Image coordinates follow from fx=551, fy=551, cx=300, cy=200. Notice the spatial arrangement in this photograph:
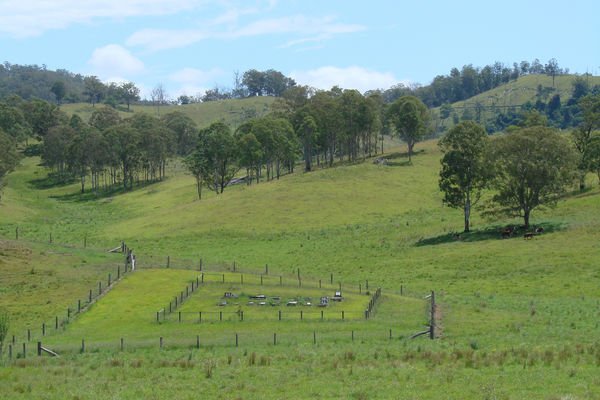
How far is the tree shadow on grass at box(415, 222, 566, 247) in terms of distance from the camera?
7112 centimetres

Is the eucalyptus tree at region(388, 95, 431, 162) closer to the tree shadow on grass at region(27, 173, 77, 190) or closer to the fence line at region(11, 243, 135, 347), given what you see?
the fence line at region(11, 243, 135, 347)

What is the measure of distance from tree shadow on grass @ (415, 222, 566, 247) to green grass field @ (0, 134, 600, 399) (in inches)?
21.2

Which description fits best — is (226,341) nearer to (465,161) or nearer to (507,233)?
(507,233)

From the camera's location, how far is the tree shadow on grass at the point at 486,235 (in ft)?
233

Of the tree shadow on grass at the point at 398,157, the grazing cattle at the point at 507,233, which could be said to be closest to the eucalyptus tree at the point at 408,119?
the tree shadow on grass at the point at 398,157

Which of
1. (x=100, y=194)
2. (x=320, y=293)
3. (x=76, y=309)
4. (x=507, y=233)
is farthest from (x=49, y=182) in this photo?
(x=507, y=233)

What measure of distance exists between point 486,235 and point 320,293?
105 ft

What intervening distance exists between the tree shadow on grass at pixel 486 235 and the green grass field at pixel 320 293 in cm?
54

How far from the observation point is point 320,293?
5269cm

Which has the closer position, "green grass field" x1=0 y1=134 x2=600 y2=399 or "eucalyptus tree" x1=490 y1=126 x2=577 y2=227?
"green grass field" x1=0 y1=134 x2=600 y2=399

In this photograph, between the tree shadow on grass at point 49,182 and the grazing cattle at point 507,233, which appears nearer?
the grazing cattle at point 507,233

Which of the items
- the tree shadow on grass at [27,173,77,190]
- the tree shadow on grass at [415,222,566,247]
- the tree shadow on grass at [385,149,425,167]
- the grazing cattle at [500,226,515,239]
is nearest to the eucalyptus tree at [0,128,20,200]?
the tree shadow on grass at [27,173,77,190]

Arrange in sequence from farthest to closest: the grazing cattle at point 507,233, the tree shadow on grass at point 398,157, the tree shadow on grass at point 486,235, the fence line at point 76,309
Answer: the tree shadow on grass at point 398,157
the grazing cattle at point 507,233
the tree shadow on grass at point 486,235
the fence line at point 76,309

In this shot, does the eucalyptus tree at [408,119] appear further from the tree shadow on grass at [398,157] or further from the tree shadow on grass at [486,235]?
the tree shadow on grass at [486,235]
